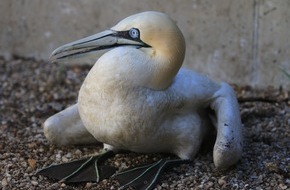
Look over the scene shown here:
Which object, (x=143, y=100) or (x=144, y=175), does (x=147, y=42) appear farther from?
(x=144, y=175)

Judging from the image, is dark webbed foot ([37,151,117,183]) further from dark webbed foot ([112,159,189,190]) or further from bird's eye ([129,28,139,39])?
bird's eye ([129,28,139,39])

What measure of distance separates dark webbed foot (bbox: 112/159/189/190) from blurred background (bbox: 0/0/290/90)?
153 cm

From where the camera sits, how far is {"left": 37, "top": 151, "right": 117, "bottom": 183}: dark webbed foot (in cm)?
338

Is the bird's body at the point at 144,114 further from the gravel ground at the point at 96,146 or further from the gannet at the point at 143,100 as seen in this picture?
the gravel ground at the point at 96,146

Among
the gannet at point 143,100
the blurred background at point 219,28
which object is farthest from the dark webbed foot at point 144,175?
the blurred background at point 219,28

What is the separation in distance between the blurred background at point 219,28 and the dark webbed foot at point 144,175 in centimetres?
153

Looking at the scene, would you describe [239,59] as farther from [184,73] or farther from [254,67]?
[184,73]

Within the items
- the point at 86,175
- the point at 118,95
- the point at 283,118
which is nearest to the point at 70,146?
the point at 86,175

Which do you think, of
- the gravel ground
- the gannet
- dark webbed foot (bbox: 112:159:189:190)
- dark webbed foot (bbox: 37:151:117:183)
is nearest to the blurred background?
the gravel ground

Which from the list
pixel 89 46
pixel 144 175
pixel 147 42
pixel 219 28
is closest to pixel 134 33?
pixel 147 42

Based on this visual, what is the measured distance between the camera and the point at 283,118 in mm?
4246

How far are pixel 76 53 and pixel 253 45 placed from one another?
178 centimetres

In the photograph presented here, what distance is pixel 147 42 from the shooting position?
3357 millimetres

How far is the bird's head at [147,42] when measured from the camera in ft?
10.8
